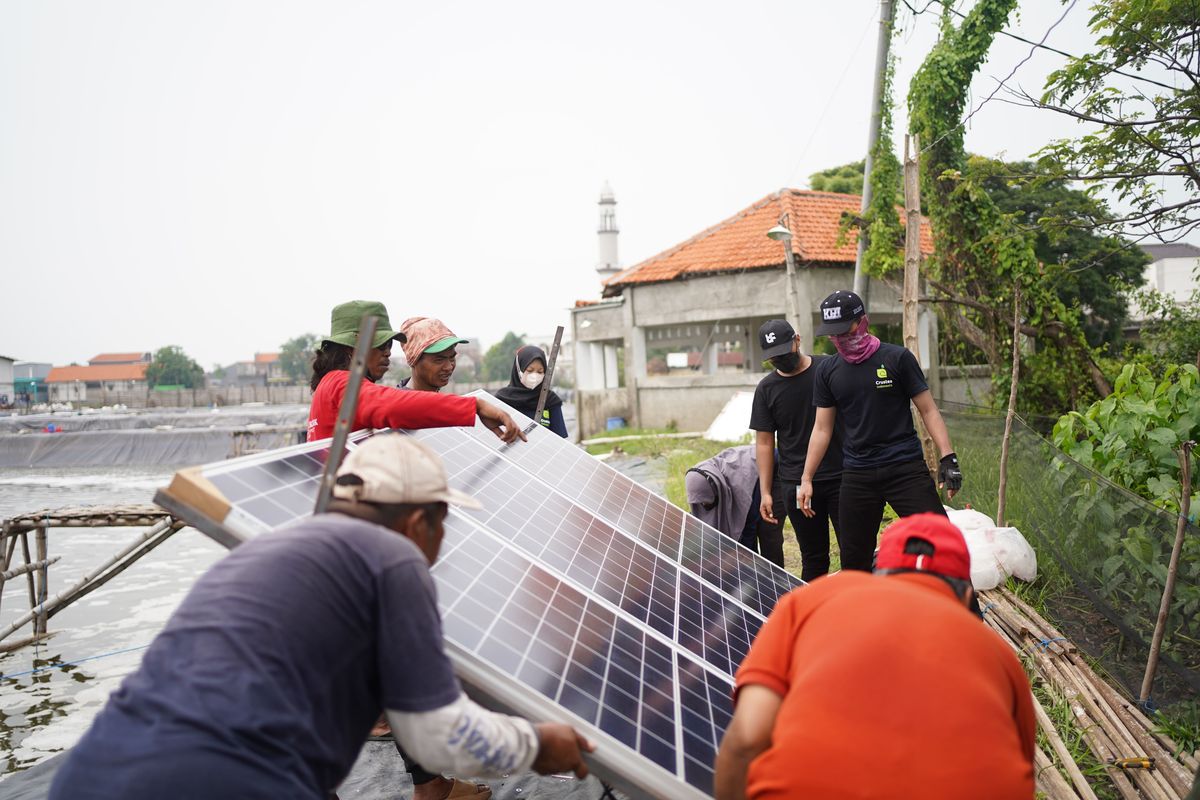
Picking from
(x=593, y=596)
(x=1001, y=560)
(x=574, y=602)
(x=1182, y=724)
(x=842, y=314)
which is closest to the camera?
(x=574, y=602)

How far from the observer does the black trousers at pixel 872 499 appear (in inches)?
203

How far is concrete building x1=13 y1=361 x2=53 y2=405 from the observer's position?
244 feet

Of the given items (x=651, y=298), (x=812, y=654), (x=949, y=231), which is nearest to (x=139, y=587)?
(x=812, y=654)

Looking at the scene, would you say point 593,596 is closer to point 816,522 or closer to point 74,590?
point 816,522

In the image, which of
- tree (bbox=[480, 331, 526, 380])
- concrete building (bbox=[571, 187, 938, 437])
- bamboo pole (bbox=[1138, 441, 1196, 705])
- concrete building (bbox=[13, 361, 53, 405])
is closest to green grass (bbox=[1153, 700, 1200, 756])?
bamboo pole (bbox=[1138, 441, 1196, 705])

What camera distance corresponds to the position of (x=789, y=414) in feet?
20.0

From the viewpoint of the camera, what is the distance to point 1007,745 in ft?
6.15

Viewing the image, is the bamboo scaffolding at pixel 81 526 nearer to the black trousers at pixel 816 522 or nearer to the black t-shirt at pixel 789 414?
the black t-shirt at pixel 789 414

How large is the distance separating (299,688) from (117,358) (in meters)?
133

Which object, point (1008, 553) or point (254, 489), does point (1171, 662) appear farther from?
point (254, 489)

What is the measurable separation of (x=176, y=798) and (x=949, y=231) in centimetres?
1813

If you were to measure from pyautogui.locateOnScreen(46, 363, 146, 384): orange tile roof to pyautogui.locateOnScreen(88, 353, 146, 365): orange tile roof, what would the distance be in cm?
1460

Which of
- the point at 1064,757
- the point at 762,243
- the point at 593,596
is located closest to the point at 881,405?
the point at 1064,757

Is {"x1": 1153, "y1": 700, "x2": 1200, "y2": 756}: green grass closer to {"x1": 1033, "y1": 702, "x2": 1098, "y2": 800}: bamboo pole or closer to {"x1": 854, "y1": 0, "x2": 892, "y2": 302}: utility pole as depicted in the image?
{"x1": 1033, "y1": 702, "x2": 1098, "y2": 800}: bamboo pole
